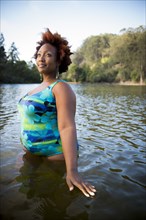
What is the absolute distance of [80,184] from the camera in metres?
1.95

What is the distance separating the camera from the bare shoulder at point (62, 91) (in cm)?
232

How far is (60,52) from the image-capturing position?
106 inches

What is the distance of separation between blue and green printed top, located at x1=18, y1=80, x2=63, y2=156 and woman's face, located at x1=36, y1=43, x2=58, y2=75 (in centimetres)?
28

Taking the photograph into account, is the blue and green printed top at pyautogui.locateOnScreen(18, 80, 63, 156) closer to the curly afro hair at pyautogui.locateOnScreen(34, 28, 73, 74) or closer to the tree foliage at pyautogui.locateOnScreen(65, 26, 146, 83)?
the curly afro hair at pyautogui.locateOnScreen(34, 28, 73, 74)

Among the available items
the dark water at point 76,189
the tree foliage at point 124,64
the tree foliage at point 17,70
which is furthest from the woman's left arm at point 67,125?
the tree foliage at point 17,70

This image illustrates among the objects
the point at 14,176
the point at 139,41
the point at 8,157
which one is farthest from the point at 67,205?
the point at 139,41

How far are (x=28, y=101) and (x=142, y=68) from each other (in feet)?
204

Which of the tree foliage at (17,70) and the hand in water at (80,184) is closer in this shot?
the hand in water at (80,184)

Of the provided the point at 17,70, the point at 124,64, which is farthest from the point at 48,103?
the point at 17,70

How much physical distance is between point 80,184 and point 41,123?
1.00 metres

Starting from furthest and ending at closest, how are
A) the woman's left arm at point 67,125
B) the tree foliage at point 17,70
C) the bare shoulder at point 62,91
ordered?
the tree foliage at point 17,70, the bare shoulder at point 62,91, the woman's left arm at point 67,125

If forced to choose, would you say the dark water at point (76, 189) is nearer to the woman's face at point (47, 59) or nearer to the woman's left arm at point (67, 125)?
the woman's left arm at point (67, 125)

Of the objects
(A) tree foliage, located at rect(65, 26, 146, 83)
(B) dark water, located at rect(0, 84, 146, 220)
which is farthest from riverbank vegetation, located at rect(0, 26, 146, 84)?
(B) dark water, located at rect(0, 84, 146, 220)

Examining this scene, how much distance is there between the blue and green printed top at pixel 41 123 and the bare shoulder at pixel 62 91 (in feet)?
0.26
